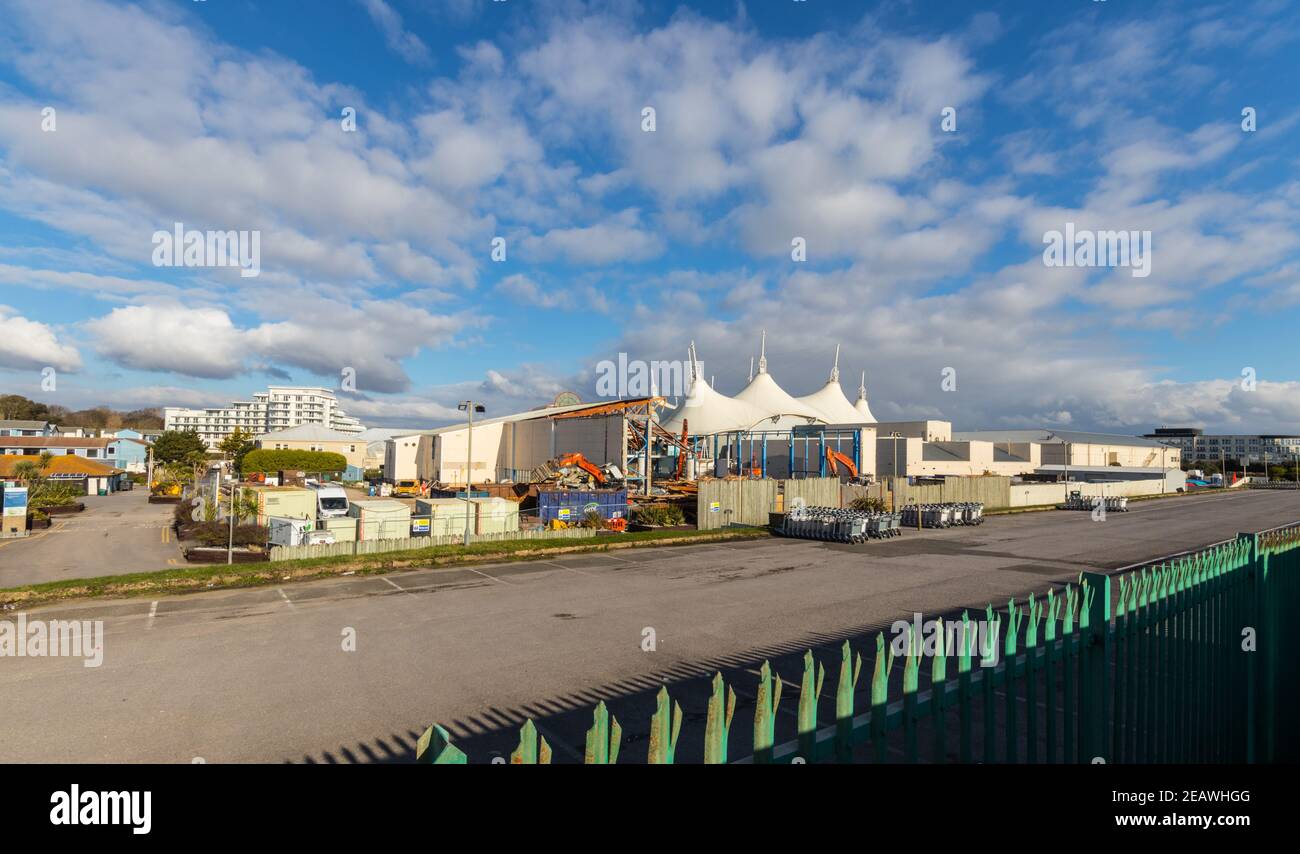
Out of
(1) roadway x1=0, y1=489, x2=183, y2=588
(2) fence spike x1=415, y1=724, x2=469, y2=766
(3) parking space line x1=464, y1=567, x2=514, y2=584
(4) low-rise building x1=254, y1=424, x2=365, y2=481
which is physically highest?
(4) low-rise building x1=254, y1=424, x2=365, y2=481

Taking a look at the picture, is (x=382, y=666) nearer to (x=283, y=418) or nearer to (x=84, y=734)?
(x=84, y=734)

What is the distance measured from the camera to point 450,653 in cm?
951

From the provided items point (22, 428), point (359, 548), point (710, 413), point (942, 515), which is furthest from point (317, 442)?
point (942, 515)

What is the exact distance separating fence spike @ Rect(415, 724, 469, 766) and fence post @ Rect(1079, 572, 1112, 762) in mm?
3447

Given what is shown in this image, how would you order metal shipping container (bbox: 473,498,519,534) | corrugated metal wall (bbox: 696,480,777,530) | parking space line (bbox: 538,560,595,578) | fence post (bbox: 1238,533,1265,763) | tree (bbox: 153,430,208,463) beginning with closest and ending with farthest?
fence post (bbox: 1238,533,1265,763) < parking space line (bbox: 538,560,595,578) < metal shipping container (bbox: 473,498,519,534) < corrugated metal wall (bbox: 696,480,777,530) < tree (bbox: 153,430,208,463)

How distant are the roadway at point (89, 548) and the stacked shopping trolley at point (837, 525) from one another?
2105 cm

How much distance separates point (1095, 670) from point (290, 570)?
53.0 ft

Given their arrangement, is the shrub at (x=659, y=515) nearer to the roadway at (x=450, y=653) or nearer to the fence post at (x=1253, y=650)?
the roadway at (x=450, y=653)

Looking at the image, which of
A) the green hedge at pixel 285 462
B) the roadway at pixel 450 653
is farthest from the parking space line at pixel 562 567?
the green hedge at pixel 285 462

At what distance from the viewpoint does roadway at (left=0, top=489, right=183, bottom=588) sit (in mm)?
18734

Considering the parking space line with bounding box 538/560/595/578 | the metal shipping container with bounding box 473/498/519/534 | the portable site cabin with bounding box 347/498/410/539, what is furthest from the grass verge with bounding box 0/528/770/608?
the portable site cabin with bounding box 347/498/410/539

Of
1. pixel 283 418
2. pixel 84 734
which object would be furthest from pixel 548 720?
pixel 283 418

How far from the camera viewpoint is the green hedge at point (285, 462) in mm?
71562

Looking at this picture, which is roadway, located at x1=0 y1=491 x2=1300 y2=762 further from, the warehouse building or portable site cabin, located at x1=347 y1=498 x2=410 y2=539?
the warehouse building
